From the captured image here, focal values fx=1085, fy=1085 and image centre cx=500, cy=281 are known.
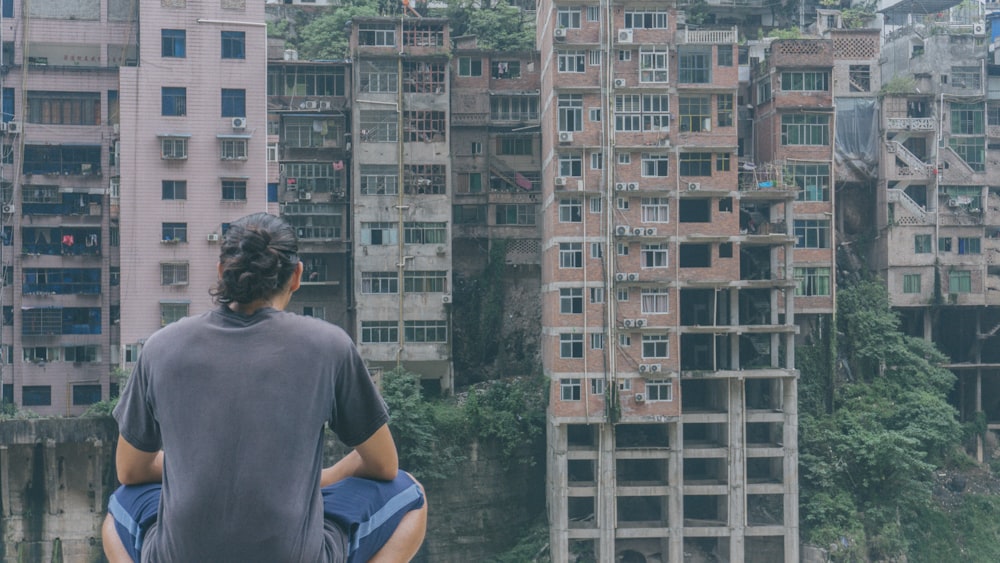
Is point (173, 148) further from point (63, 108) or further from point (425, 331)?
point (425, 331)

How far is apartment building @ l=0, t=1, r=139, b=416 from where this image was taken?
25656 millimetres

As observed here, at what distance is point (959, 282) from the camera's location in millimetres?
27438

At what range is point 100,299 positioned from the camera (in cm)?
2603

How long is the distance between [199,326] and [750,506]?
24601mm

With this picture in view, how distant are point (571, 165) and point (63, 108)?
40.4 ft

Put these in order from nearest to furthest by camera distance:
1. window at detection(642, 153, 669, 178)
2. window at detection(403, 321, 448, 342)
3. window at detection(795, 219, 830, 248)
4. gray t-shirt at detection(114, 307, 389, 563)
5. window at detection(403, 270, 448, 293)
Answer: gray t-shirt at detection(114, 307, 389, 563)
window at detection(642, 153, 669, 178)
window at detection(403, 321, 448, 342)
window at detection(403, 270, 448, 293)
window at detection(795, 219, 830, 248)

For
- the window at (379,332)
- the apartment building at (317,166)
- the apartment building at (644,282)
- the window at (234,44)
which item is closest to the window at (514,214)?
the apartment building at (644,282)

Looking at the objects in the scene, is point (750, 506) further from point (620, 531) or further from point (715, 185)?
point (715, 185)

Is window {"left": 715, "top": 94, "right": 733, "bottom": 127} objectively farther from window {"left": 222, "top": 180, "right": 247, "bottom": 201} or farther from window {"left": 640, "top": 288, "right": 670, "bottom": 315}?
window {"left": 222, "top": 180, "right": 247, "bottom": 201}

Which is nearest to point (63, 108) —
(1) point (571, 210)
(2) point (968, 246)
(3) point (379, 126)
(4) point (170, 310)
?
(4) point (170, 310)

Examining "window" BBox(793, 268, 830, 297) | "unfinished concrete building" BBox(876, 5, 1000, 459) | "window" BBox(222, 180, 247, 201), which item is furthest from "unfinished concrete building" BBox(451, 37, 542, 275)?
"unfinished concrete building" BBox(876, 5, 1000, 459)

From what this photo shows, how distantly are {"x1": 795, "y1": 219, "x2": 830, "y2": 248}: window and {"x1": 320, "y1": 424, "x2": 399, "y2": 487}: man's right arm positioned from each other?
24.9 meters

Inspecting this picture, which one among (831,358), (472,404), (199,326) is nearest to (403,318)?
A: (472,404)

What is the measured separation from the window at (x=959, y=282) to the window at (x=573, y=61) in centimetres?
1109
